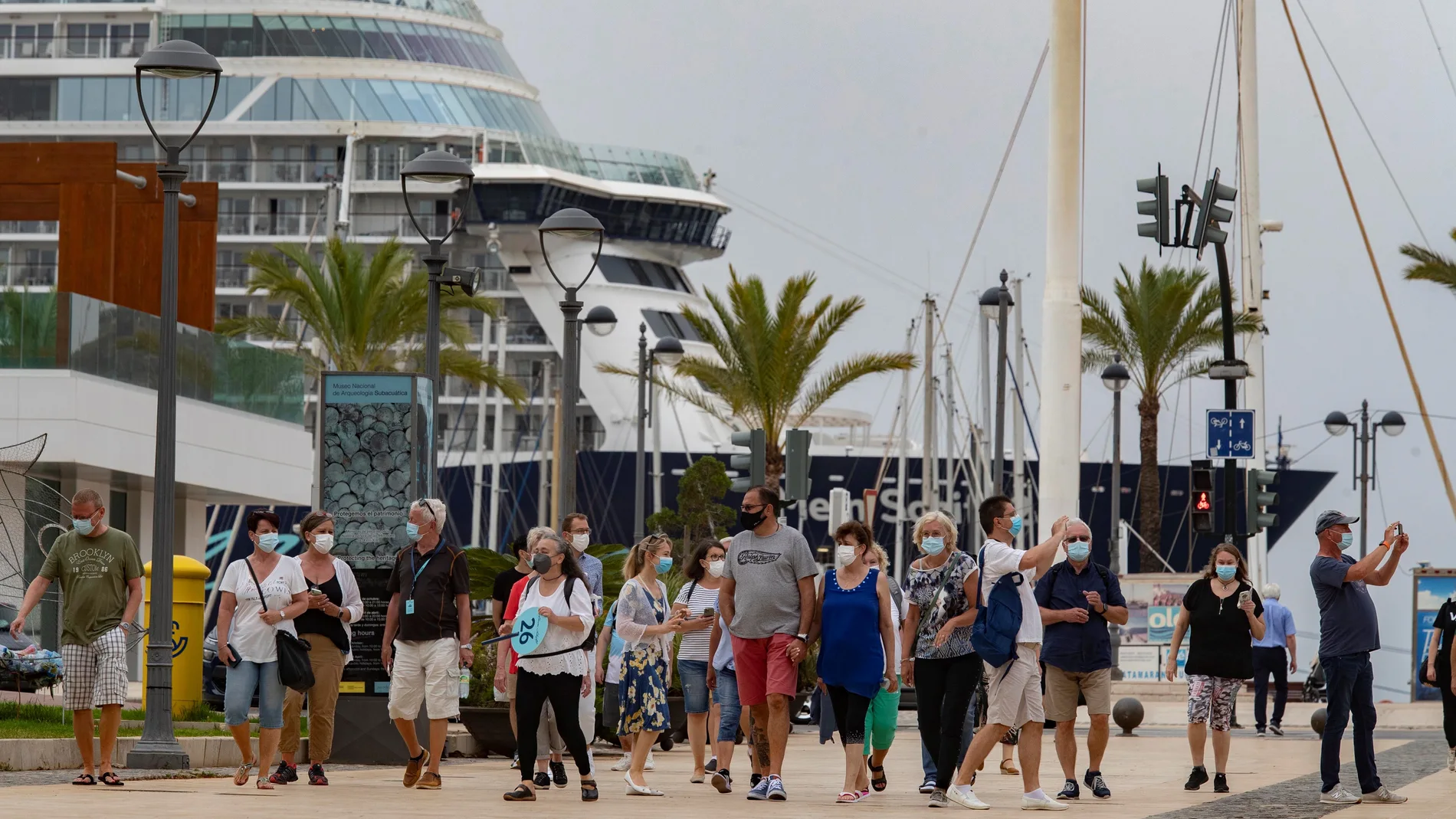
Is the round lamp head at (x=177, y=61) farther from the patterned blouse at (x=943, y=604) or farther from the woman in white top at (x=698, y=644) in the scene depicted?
the patterned blouse at (x=943, y=604)

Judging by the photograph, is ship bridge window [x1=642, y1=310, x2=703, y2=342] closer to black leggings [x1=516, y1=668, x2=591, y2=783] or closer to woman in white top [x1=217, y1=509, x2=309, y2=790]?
woman in white top [x1=217, y1=509, x2=309, y2=790]

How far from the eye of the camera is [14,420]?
22.3 metres

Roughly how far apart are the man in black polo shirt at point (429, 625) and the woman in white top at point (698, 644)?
1693 millimetres

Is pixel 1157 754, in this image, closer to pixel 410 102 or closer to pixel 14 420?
pixel 14 420

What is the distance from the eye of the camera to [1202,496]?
23156mm

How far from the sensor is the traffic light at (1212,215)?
20938 mm

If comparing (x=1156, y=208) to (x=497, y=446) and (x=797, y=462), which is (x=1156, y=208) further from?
(x=497, y=446)

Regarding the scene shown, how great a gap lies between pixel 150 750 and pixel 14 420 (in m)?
10.8

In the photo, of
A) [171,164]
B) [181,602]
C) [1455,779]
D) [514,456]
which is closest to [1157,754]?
[1455,779]

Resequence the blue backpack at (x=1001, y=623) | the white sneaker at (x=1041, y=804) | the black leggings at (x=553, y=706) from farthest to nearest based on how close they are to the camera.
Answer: the black leggings at (x=553, y=706), the white sneaker at (x=1041, y=804), the blue backpack at (x=1001, y=623)

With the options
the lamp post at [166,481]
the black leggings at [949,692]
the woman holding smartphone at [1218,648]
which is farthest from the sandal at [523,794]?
the woman holding smartphone at [1218,648]

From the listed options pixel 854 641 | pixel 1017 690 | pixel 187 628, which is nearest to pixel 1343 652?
pixel 1017 690

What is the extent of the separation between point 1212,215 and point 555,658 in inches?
485


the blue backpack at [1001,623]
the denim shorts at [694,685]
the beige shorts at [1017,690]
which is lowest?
the denim shorts at [694,685]
